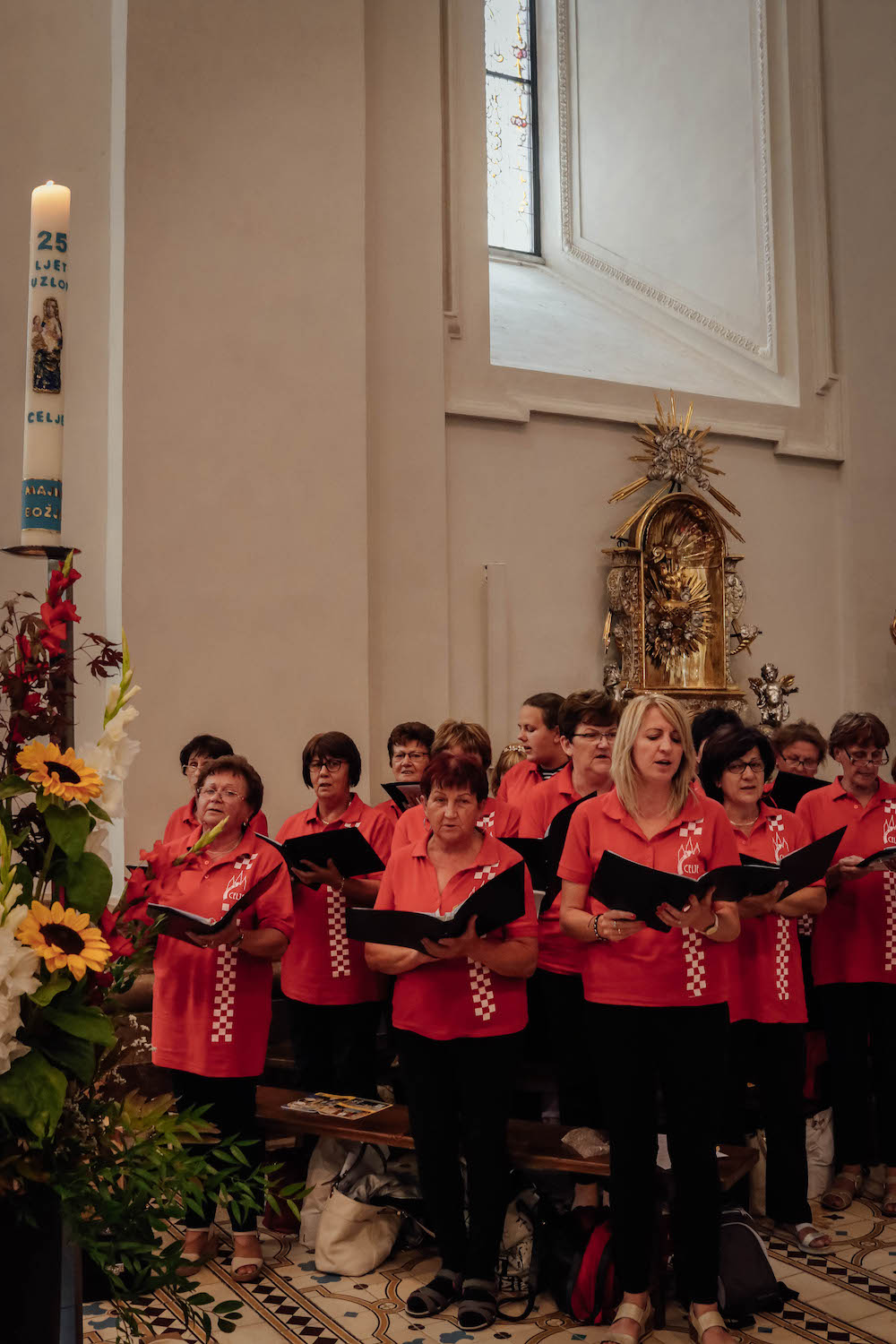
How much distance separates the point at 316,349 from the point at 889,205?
510 centimetres

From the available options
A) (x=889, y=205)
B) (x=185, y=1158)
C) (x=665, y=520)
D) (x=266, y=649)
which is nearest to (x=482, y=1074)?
(x=185, y=1158)

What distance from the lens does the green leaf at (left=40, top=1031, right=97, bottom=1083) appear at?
1387mm

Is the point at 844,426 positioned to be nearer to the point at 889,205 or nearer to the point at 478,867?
the point at 889,205

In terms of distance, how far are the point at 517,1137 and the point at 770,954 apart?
104 cm

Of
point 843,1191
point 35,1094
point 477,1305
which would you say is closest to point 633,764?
point 477,1305

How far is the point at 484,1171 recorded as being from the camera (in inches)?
146

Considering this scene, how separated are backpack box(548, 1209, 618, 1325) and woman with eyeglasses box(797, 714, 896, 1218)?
4.25 ft

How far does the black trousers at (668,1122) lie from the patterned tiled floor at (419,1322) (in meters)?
0.28

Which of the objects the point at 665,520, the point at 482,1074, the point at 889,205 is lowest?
the point at 482,1074

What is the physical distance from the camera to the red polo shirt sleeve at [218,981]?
3973 millimetres

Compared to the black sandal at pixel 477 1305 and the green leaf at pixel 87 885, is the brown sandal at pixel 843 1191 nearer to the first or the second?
the black sandal at pixel 477 1305

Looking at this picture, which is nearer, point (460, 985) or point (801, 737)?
point (460, 985)

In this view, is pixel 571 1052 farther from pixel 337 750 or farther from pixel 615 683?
pixel 615 683

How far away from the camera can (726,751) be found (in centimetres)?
432
